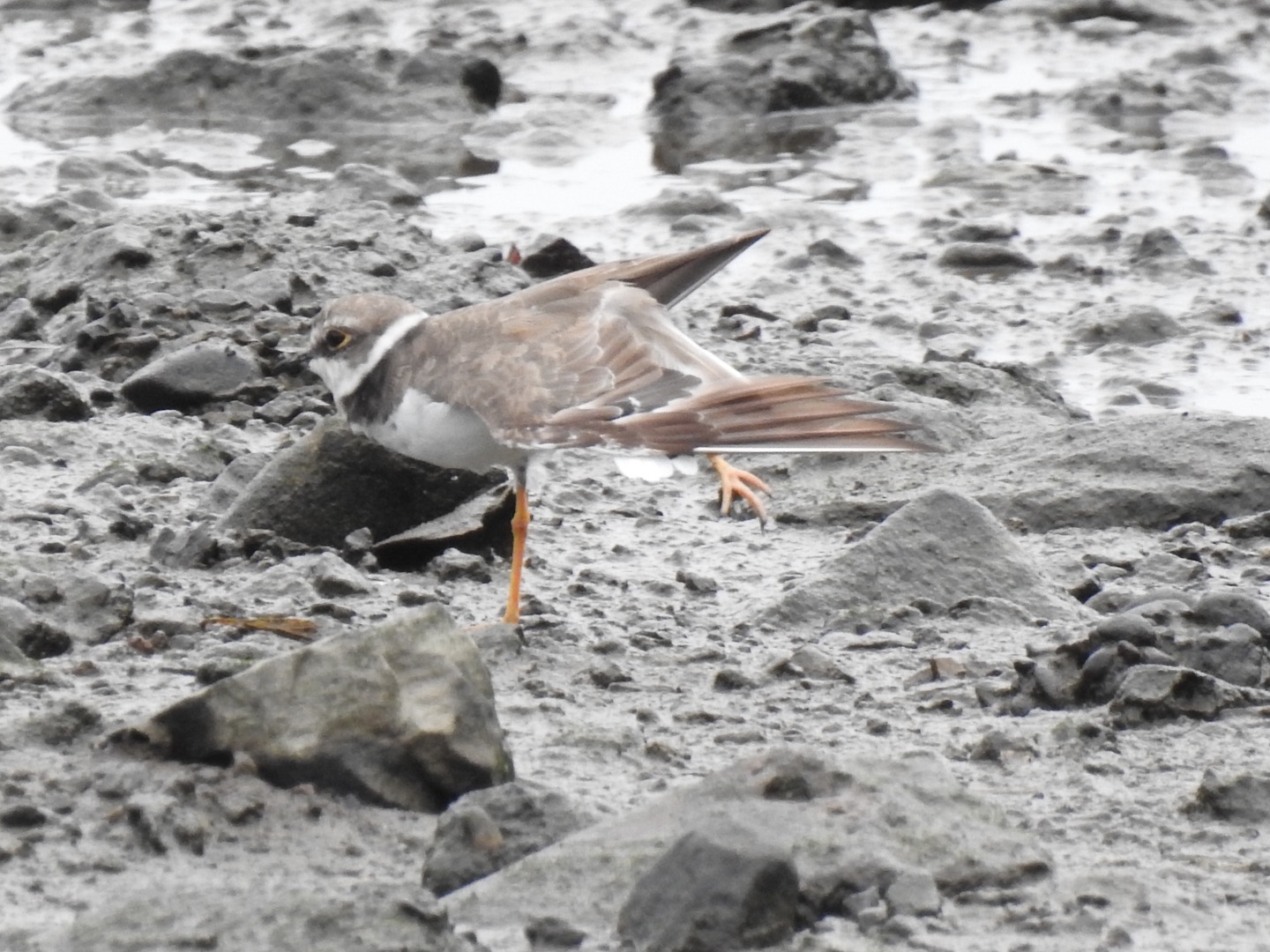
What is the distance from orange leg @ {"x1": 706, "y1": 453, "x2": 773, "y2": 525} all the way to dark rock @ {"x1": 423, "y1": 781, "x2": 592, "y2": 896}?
279 centimetres

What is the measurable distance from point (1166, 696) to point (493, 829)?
1967 mm

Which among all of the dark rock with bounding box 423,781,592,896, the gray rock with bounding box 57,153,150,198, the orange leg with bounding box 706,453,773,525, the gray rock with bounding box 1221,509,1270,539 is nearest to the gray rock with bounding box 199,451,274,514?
the orange leg with bounding box 706,453,773,525

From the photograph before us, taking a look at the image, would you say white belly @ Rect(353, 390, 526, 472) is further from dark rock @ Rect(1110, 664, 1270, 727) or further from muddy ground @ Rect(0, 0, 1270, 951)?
dark rock @ Rect(1110, 664, 1270, 727)

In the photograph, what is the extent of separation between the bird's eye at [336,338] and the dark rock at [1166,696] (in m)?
2.87

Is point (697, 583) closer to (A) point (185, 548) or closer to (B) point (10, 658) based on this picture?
(A) point (185, 548)

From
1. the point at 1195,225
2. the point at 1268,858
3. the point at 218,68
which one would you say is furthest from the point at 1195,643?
the point at 218,68

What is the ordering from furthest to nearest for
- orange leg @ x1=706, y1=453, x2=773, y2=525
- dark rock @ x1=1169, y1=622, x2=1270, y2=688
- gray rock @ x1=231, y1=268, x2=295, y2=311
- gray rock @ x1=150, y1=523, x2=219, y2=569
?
gray rock @ x1=231, y1=268, x2=295, y2=311 < orange leg @ x1=706, y1=453, x2=773, y2=525 < gray rock @ x1=150, y1=523, x2=219, y2=569 < dark rock @ x1=1169, y1=622, x2=1270, y2=688

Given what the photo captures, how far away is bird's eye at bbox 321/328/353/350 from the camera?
6.95 m

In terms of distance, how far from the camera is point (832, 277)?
10.7m

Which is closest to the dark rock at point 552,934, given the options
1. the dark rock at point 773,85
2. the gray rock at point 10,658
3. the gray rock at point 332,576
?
the gray rock at point 10,658

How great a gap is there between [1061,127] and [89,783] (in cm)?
1032

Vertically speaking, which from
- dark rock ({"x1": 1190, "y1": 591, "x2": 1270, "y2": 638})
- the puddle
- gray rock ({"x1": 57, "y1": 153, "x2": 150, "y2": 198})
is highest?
dark rock ({"x1": 1190, "y1": 591, "x2": 1270, "y2": 638})

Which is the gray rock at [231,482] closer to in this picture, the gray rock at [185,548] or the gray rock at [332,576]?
the gray rock at [185,548]

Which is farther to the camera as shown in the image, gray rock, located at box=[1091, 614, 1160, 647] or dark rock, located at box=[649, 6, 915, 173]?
dark rock, located at box=[649, 6, 915, 173]
